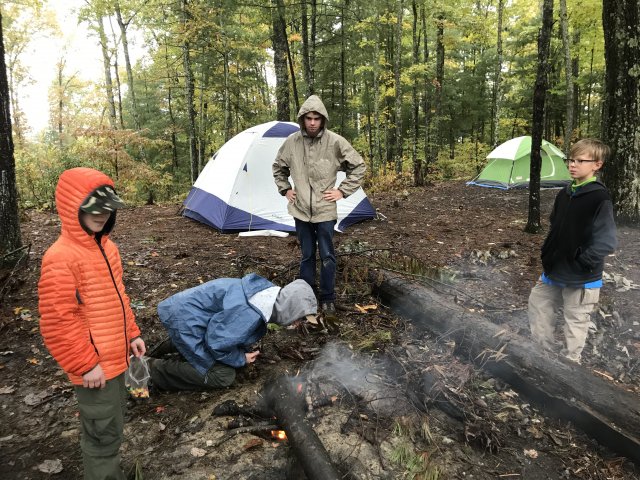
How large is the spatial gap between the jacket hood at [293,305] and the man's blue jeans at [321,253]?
1342 millimetres

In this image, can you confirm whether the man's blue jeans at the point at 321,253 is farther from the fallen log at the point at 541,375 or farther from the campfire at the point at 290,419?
the campfire at the point at 290,419

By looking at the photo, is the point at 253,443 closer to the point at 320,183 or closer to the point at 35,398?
the point at 35,398

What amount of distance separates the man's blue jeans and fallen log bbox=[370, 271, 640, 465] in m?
0.88

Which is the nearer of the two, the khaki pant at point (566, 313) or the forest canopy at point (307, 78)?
the khaki pant at point (566, 313)

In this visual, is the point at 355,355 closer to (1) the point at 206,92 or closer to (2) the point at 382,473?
(2) the point at 382,473

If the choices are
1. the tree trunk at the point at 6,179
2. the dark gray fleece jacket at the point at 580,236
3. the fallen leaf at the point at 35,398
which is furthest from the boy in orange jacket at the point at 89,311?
the tree trunk at the point at 6,179

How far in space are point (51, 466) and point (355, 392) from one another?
2.04 m

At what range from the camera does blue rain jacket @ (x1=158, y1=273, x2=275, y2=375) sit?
279 centimetres

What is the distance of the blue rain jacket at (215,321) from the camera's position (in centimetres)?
279

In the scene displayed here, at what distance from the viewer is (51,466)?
7.72 ft

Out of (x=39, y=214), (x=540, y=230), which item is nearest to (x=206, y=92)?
(x=39, y=214)

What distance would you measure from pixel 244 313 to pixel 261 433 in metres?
0.82

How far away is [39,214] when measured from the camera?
974 cm

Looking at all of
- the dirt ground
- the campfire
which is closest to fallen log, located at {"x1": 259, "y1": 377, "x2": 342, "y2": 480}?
the campfire
